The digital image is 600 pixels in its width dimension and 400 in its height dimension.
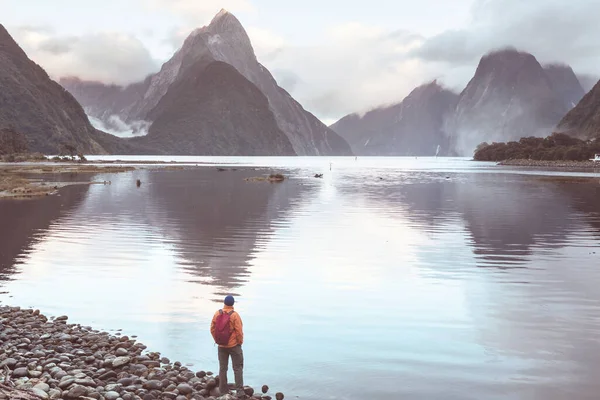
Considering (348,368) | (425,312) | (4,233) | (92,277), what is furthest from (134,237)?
(348,368)

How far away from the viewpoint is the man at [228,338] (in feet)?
42.5

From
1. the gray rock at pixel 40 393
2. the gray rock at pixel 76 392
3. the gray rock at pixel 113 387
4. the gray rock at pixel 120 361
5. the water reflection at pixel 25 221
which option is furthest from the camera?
the water reflection at pixel 25 221

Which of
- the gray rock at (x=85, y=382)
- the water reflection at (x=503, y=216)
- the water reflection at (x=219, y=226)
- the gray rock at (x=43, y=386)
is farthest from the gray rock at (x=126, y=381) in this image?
the water reflection at (x=503, y=216)

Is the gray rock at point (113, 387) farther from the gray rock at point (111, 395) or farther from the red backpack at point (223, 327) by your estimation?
the red backpack at point (223, 327)

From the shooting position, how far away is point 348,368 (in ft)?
Answer: 50.5

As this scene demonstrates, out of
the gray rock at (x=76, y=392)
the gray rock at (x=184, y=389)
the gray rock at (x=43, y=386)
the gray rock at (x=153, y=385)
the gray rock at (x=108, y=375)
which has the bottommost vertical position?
the gray rock at (x=184, y=389)

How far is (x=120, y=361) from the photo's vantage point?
1425 cm

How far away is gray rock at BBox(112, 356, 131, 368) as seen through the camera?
1414 cm

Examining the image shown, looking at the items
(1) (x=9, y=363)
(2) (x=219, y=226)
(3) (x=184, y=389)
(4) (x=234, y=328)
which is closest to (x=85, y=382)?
(3) (x=184, y=389)

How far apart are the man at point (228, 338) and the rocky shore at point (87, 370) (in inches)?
12.3

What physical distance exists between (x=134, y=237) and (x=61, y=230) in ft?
21.4

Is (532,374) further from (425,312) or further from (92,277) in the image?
(92,277)

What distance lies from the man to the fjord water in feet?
4.62

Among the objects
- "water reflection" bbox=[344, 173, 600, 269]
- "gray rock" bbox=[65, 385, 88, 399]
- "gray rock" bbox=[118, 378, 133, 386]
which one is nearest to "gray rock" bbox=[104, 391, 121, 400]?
"gray rock" bbox=[65, 385, 88, 399]
